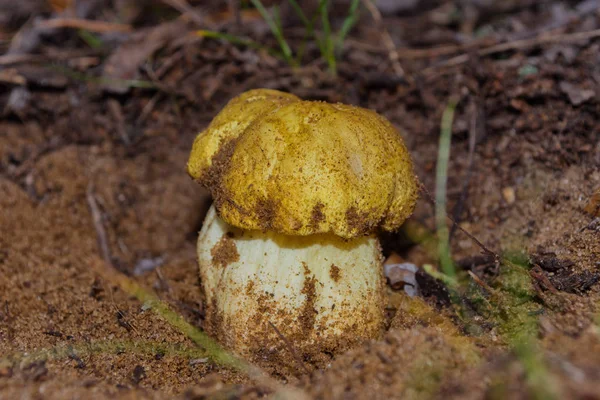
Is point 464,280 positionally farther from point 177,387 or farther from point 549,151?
point 177,387

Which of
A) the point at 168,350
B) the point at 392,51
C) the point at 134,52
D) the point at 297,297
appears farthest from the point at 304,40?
the point at 168,350

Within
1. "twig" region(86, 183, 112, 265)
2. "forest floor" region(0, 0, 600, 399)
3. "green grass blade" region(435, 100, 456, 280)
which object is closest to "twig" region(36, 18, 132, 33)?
"forest floor" region(0, 0, 600, 399)

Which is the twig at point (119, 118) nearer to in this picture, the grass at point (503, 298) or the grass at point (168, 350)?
the grass at point (168, 350)

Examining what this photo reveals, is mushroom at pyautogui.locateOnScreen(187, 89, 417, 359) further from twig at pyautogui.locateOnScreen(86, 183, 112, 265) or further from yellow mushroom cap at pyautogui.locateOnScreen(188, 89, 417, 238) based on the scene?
twig at pyautogui.locateOnScreen(86, 183, 112, 265)

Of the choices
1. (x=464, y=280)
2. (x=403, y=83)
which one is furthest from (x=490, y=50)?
(x=464, y=280)

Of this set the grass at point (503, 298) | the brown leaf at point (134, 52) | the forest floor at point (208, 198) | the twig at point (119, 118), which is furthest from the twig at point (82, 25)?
the grass at point (503, 298)

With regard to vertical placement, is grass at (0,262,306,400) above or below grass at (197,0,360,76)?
below

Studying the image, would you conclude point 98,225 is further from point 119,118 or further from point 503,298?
point 503,298
